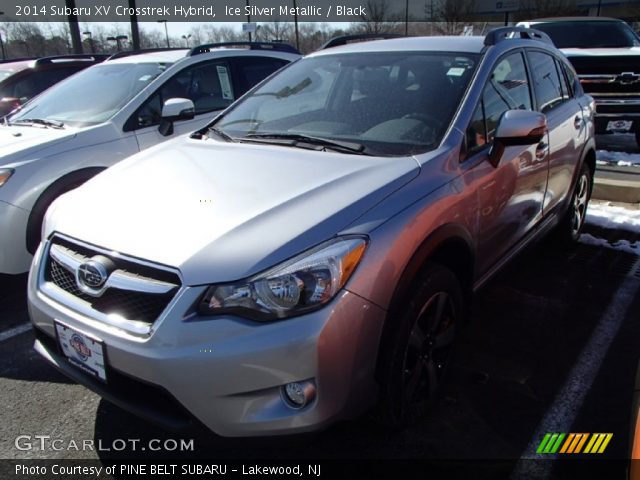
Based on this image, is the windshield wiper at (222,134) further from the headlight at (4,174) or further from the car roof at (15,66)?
the car roof at (15,66)

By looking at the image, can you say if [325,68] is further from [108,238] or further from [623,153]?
[623,153]

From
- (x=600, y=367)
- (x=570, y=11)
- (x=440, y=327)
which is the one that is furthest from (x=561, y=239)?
(x=570, y=11)

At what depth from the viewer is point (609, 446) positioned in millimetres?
2379

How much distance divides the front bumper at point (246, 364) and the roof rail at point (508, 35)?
2060 mm

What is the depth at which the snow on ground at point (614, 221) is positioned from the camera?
4.70 meters

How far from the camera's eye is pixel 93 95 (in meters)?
4.88

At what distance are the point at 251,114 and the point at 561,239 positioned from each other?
2.88m

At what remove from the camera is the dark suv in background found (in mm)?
7272

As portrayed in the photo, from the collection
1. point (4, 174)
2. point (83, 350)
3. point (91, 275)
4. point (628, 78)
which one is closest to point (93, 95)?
point (4, 174)

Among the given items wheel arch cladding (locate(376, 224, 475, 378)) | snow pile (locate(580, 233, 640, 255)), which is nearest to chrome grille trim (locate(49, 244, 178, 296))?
wheel arch cladding (locate(376, 224, 475, 378))

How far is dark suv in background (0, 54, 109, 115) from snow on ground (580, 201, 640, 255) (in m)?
6.86

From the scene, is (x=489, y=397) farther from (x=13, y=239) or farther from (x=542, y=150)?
(x=13, y=239)

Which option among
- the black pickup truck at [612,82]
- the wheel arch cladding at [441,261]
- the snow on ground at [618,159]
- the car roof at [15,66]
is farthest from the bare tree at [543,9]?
the wheel arch cladding at [441,261]

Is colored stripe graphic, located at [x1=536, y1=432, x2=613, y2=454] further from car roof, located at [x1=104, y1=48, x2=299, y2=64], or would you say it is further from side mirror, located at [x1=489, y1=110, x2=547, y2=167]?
car roof, located at [x1=104, y1=48, x2=299, y2=64]
